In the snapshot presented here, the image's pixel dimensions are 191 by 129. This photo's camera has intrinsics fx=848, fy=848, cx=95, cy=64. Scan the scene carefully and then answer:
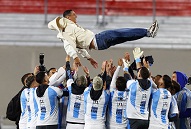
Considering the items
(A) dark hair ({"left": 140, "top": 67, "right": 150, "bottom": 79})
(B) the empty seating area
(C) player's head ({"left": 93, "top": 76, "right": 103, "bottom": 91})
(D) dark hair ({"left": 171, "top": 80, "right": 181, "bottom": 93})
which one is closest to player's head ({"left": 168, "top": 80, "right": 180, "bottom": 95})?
(D) dark hair ({"left": 171, "top": 80, "right": 181, "bottom": 93})

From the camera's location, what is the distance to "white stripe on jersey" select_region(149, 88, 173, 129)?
42.0 feet

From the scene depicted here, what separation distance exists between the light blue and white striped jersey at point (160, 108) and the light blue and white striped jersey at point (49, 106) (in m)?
1.45

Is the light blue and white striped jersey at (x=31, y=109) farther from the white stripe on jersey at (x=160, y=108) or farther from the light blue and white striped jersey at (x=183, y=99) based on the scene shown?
the light blue and white striped jersey at (x=183, y=99)

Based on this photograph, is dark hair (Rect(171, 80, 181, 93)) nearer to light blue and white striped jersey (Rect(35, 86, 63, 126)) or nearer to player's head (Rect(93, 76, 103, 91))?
player's head (Rect(93, 76, 103, 91))

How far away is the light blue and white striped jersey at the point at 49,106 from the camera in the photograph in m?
13.0

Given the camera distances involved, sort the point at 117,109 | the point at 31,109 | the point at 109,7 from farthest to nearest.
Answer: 1. the point at 109,7
2. the point at 31,109
3. the point at 117,109

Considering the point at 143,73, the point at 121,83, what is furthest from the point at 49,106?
the point at 143,73

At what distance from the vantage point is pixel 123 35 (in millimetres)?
12969

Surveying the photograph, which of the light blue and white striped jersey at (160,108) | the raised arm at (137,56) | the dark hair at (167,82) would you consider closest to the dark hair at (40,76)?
the raised arm at (137,56)

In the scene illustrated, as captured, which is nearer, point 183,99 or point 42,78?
point 42,78

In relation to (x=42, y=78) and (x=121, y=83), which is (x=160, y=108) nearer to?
(x=121, y=83)

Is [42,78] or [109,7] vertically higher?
[109,7]

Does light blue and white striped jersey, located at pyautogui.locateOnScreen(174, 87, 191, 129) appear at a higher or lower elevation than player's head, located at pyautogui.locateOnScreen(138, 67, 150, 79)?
lower

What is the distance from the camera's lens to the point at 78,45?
42.8 feet
